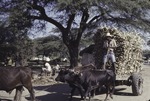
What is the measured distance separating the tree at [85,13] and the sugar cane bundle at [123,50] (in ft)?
21.8

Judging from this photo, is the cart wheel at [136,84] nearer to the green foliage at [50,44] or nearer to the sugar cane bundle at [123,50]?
the sugar cane bundle at [123,50]

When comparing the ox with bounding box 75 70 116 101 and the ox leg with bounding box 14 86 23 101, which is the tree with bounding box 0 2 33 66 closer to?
the ox leg with bounding box 14 86 23 101

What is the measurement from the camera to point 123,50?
15203 mm

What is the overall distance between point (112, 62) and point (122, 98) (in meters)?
1.62

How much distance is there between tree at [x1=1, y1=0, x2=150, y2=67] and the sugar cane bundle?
6.65 m

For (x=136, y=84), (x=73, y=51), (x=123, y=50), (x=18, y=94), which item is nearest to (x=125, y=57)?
(x=123, y=50)

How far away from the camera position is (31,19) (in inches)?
1099

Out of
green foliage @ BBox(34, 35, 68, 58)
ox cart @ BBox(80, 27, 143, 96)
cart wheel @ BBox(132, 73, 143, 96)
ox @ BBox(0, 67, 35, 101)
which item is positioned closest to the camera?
ox @ BBox(0, 67, 35, 101)

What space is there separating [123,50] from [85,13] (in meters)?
11.2

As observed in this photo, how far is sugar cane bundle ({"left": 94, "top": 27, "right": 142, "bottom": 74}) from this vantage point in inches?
598

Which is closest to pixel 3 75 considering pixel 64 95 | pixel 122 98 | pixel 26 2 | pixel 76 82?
pixel 76 82

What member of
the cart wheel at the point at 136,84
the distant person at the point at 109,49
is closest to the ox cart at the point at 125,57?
the cart wheel at the point at 136,84

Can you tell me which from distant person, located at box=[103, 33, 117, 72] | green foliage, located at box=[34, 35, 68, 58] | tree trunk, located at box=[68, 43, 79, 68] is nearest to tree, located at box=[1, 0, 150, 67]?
tree trunk, located at box=[68, 43, 79, 68]

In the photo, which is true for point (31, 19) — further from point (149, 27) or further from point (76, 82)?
point (76, 82)
